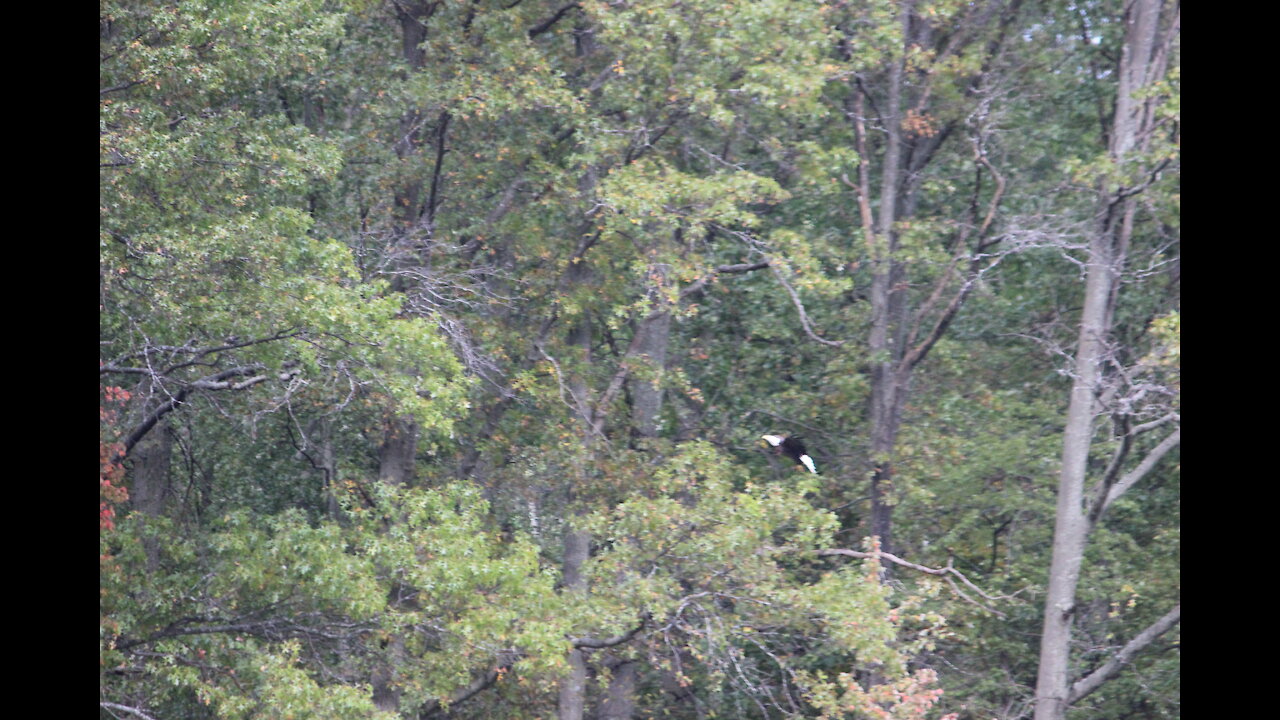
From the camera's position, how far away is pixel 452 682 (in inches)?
359

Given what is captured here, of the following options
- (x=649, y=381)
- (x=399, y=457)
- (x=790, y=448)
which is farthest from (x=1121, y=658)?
(x=399, y=457)

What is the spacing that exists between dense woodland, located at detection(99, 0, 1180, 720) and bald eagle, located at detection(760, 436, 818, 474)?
0.22 meters

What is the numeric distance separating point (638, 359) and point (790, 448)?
5.22 feet

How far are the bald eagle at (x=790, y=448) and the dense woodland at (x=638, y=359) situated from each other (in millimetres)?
Answer: 217

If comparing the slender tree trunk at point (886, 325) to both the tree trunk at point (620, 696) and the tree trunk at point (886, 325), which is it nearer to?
the tree trunk at point (886, 325)

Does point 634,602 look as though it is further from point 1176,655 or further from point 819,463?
point 1176,655

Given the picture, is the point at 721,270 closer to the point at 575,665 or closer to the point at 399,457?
the point at 399,457

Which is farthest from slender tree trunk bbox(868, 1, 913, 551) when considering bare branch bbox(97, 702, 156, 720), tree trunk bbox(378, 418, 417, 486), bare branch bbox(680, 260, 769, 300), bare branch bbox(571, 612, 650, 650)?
bare branch bbox(97, 702, 156, 720)

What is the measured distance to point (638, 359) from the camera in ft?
36.0

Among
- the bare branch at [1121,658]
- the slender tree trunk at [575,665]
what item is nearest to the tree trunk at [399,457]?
the slender tree trunk at [575,665]

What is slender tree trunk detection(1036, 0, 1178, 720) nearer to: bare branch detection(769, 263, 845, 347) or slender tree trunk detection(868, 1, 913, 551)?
slender tree trunk detection(868, 1, 913, 551)

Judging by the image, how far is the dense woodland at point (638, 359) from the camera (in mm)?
8367
